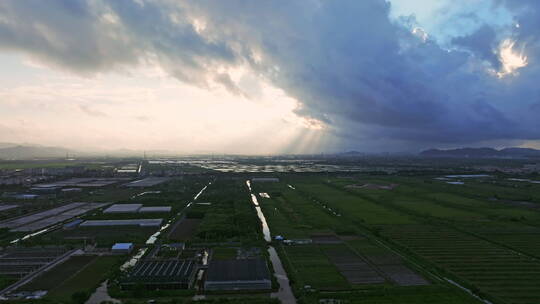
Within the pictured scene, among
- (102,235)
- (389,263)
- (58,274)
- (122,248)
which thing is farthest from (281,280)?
(102,235)

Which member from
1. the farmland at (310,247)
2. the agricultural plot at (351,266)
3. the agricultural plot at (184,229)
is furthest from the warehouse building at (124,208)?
the agricultural plot at (351,266)

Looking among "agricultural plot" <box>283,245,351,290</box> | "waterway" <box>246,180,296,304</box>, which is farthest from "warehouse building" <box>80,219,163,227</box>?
"agricultural plot" <box>283,245,351,290</box>

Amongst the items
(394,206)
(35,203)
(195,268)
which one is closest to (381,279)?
(195,268)

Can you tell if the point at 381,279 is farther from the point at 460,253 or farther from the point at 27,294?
the point at 27,294

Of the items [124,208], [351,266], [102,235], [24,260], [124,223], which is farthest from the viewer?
[124,208]

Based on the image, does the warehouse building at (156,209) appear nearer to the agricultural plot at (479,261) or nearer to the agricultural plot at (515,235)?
the agricultural plot at (479,261)

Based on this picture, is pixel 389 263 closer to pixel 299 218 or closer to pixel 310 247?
pixel 310 247
